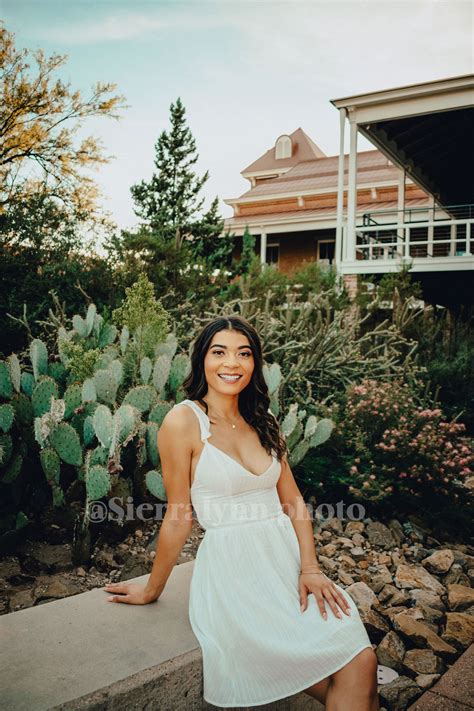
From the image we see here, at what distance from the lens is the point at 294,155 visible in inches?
1040

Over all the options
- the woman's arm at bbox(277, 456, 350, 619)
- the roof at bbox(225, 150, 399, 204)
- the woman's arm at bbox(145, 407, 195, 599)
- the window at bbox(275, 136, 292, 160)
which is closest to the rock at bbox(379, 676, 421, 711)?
the woman's arm at bbox(277, 456, 350, 619)

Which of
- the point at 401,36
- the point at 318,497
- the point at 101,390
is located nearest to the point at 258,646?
the point at 101,390

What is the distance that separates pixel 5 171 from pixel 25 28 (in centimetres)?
251

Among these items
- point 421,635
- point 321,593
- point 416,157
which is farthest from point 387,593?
point 416,157

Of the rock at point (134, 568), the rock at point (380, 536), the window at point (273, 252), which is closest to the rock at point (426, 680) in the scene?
the rock at point (134, 568)

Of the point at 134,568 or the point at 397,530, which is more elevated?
the point at 134,568

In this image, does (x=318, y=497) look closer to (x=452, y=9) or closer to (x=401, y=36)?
(x=401, y=36)

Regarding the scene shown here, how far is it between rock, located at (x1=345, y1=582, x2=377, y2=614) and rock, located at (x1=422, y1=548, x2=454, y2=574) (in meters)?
0.64

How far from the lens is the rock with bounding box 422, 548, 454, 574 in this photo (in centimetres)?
404

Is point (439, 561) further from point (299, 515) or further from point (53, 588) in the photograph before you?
point (53, 588)

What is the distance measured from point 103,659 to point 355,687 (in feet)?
2.76

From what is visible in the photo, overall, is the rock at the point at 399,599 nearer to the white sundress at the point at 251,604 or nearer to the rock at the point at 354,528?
the rock at the point at 354,528

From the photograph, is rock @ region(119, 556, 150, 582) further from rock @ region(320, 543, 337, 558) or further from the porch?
the porch

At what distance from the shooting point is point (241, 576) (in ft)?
6.70
